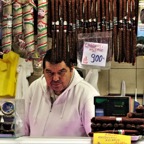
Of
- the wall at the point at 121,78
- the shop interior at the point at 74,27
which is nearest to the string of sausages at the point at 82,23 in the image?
the shop interior at the point at 74,27

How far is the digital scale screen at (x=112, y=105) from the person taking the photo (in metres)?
1.71

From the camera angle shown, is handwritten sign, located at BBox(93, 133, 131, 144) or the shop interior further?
the shop interior

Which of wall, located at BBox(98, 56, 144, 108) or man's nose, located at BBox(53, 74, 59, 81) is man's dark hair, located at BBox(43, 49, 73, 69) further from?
wall, located at BBox(98, 56, 144, 108)

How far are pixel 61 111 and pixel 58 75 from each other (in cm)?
28

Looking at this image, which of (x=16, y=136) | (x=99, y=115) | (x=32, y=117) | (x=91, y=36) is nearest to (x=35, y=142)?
(x=16, y=136)

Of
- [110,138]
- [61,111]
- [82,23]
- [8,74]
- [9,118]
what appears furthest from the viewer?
[8,74]

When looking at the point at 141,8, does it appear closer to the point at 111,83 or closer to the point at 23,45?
the point at 23,45

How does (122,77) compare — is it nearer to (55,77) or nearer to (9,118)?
(55,77)

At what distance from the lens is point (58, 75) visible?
2.88 m

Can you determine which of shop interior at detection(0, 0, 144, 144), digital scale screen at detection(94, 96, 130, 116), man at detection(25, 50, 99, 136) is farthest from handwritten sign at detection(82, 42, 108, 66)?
digital scale screen at detection(94, 96, 130, 116)

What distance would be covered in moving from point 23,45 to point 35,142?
1409 mm

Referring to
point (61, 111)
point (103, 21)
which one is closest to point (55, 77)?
point (61, 111)

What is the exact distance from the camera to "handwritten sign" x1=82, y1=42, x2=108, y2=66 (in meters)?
2.97

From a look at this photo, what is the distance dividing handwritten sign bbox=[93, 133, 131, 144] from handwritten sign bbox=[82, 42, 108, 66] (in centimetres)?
149
